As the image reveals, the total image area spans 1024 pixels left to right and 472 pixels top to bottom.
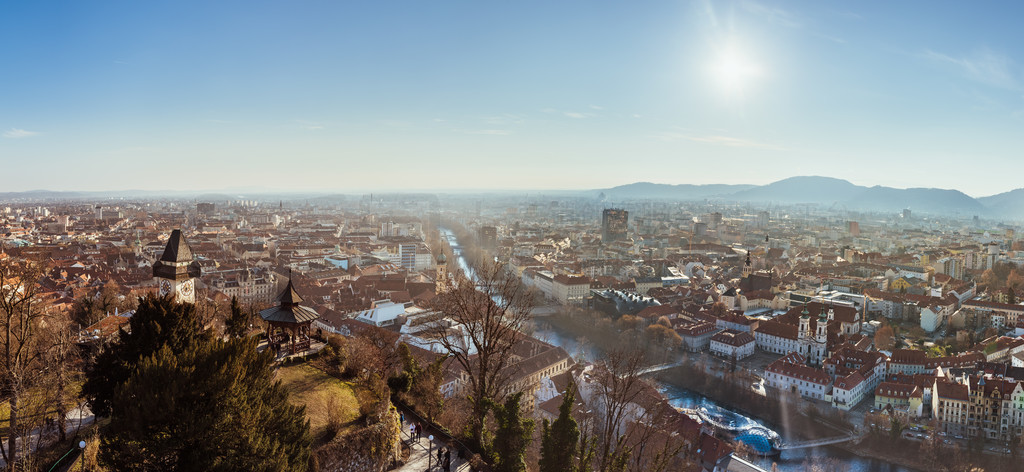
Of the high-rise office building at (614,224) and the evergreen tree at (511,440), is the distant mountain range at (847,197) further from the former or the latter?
the evergreen tree at (511,440)

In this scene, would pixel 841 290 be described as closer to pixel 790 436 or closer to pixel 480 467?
pixel 790 436

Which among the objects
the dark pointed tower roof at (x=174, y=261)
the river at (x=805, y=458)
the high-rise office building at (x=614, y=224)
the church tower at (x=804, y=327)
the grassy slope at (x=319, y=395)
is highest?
the dark pointed tower roof at (x=174, y=261)

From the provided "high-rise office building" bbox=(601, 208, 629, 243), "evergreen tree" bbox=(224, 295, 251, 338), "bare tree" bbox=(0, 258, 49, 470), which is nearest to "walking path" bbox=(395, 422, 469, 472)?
"evergreen tree" bbox=(224, 295, 251, 338)

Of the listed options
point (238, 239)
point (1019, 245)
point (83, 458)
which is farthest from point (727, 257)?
point (83, 458)

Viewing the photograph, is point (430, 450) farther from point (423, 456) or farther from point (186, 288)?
point (186, 288)

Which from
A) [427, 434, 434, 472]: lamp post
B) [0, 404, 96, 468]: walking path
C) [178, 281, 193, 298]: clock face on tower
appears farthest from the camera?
[178, 281, 193, 298]: clock face on tower

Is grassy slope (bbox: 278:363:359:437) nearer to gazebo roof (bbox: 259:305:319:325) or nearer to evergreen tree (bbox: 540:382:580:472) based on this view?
gazebo roof (bbox: 259:305:319:325)

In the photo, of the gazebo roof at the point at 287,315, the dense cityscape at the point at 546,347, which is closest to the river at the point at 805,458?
the dense cityscape at the point at 546,347
